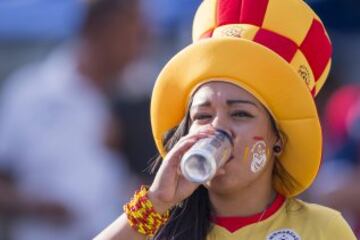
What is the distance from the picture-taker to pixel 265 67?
13.4 ft

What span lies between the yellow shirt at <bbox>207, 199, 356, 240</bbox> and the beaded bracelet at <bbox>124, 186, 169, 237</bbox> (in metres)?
0.16

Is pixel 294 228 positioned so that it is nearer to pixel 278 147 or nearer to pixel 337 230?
pixel 337 230

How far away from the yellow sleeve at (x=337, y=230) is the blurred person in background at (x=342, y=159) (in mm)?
1959

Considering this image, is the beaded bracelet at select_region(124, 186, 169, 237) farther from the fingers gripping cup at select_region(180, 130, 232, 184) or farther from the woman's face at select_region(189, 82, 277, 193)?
the fingers gripping cup at select_region(180, 130, 232, 184)

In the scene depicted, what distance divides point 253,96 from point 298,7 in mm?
361

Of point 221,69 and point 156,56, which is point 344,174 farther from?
point 221,69

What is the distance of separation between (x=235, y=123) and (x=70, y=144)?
7.34ft

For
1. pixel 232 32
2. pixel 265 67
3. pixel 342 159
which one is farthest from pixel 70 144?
pixel 265 67

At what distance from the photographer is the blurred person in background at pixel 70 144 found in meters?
6.22

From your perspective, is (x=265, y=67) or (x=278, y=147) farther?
(x=278, y=147)

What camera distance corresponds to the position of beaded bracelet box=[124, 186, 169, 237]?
4137 mm

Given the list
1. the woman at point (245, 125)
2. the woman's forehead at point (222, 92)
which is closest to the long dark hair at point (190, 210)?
the woman at point (245, 125)

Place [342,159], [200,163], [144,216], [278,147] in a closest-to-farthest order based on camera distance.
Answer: [200,163], [144,216], [278,147], [342,159]

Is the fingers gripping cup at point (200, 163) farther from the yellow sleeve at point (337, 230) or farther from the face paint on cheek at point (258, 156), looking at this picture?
the yellow sleeve at point (337, 230)
